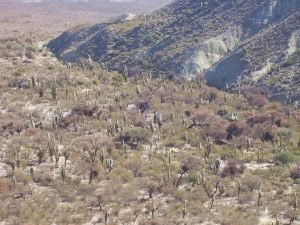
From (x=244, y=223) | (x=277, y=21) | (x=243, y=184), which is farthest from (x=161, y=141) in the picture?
(x=277, y=21)

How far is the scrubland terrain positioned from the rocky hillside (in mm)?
3929

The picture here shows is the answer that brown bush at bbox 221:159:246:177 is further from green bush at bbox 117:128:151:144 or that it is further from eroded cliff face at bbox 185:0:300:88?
eroded cliff face at bbox 185:0:300:88

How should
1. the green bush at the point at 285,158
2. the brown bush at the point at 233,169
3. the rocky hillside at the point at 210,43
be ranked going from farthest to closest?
the rocky hillside at the point at 210,43, the green bush at the point at 285,158, the brown bush at the point at 233,169

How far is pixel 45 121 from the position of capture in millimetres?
41625

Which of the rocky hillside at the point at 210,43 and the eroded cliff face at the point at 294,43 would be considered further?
the eroded cliff face at the point at 294,43

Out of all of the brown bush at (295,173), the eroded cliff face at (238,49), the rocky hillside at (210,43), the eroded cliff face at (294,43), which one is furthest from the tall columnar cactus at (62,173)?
the eroded cliff face at (294,43)

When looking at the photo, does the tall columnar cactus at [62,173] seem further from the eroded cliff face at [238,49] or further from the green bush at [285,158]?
the eroded cliff face at [238,49]

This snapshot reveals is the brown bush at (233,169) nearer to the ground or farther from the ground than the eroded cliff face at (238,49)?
nearer to the ground

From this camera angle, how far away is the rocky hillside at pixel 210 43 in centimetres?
5548

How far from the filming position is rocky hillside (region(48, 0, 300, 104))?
55.5 metres

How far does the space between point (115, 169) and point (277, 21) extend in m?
43.1

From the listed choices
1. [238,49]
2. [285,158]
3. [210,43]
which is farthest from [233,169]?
[210,43]

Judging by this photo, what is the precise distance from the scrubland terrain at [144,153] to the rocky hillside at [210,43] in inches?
155

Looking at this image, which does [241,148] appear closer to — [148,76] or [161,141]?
[161,141]
